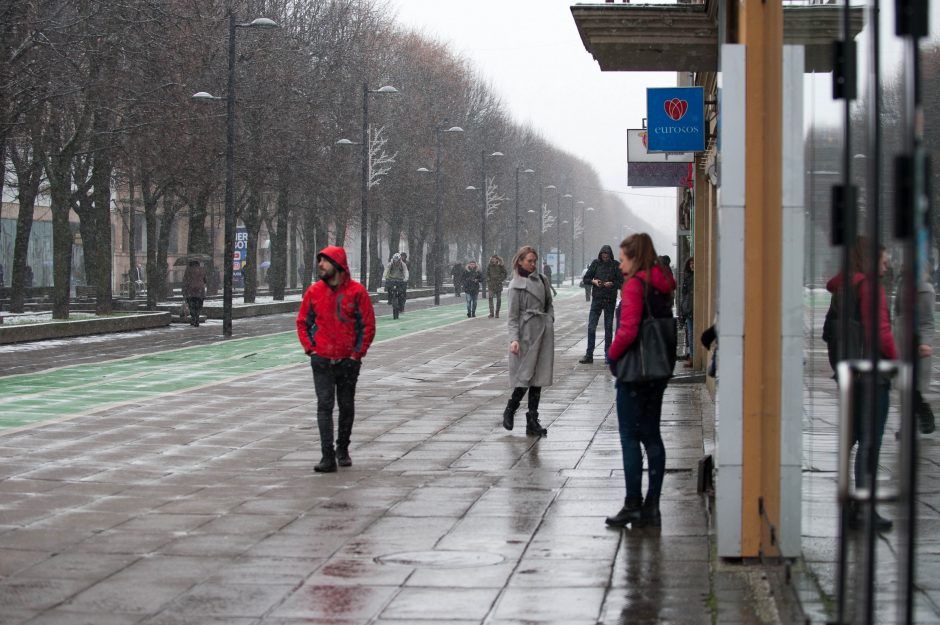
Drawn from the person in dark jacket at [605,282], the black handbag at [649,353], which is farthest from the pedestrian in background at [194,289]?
the black handbag at [649,353]

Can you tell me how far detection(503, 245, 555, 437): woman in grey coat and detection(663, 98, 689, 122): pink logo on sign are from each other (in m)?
3.99

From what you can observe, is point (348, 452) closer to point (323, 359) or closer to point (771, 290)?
point (323, 359)

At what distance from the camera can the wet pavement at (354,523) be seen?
622 centimetres

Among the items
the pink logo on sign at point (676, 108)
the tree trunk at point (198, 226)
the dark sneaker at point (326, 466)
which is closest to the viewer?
the dark sneaker at point (326, 466)

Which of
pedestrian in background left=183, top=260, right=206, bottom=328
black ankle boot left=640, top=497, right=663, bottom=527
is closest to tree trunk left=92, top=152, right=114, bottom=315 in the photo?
pedestrian in background left=183, top=260, right=206, bottom=328

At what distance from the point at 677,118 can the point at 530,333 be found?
174 inches

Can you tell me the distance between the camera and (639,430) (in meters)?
8.27

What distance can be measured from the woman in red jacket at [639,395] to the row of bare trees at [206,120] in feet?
60.9

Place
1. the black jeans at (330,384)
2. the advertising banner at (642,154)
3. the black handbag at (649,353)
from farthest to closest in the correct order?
the advertising banner at (642,154) → the black jeans at (330,384) → the black handbag at (649,353)

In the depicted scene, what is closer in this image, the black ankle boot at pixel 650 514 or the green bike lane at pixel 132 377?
the black ankle boot at pixel 650 514

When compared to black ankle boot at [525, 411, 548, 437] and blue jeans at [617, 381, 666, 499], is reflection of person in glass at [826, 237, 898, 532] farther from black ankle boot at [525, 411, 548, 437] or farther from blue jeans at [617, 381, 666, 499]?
black ankle boot at [525, 411, 548, 437]

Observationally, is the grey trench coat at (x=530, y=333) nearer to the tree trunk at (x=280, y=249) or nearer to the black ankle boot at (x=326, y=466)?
the black ankle boot at (x=326, y=466)

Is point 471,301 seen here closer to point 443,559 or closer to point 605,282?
point 605,282

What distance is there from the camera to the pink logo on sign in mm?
16125
